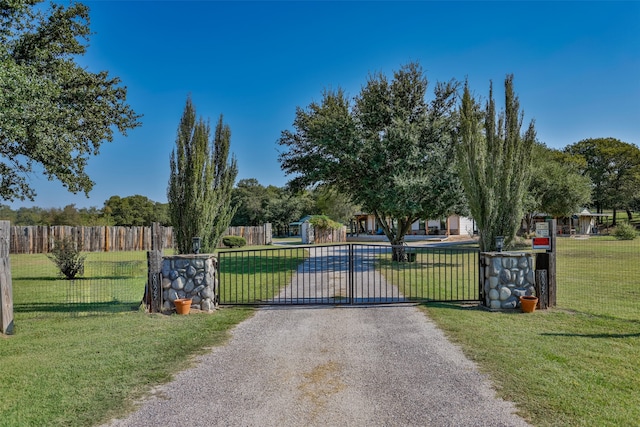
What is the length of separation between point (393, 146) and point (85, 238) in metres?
22.4

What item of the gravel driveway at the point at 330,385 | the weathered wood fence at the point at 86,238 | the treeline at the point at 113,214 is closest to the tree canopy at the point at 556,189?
the weathered wood fence at the point at 86,238

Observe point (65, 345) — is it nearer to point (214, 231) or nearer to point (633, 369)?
point (214, 231)

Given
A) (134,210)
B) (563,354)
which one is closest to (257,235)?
(134,210)

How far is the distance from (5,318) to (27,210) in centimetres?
6369

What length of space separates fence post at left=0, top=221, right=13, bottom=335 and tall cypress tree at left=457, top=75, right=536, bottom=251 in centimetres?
846

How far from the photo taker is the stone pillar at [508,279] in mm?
6785

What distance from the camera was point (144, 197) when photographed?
4794cm

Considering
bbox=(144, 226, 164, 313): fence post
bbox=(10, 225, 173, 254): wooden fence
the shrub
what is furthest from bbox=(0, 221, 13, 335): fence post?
the shrub

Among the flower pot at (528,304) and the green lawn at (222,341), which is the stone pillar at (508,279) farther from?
the green lawn at (222,341)

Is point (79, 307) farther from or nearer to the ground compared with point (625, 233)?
nearer to the ground

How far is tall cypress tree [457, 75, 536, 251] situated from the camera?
7.72 metres

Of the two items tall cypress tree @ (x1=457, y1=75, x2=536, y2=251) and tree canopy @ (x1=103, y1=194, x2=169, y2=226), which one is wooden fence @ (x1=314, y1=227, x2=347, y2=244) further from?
tall cypress tree @ (x1=457, y1=75, x2=536, y2=251)

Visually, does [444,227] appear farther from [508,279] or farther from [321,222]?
[508,279]

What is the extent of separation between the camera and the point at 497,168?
7.80m
